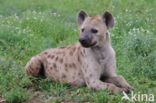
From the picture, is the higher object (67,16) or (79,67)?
(67,16)

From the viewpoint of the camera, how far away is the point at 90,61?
4598mm

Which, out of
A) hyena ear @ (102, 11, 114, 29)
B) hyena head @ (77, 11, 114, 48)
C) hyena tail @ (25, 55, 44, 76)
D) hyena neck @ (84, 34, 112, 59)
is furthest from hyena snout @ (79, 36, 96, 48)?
hyena tail @ (25, 55, 44, 76)

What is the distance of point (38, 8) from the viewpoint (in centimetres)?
957

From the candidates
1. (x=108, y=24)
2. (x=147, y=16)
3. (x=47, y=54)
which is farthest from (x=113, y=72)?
(x=147, y=16)

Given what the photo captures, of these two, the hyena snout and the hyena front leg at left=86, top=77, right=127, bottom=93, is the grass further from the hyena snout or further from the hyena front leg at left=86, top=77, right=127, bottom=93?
the hyena snout

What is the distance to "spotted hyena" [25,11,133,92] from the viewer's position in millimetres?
4477

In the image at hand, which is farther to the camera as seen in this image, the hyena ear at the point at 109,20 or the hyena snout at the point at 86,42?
the hyena ear at the point at 109,20

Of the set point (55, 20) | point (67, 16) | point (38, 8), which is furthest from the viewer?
point (38, 8)

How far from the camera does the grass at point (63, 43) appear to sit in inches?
171

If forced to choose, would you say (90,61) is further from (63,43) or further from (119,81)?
(63,43)

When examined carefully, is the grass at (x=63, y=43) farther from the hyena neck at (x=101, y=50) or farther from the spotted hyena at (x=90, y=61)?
the hyena neck at (x=101, y=50)

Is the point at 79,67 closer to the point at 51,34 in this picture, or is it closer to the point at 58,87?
the point at 58,87

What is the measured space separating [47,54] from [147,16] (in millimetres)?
3146

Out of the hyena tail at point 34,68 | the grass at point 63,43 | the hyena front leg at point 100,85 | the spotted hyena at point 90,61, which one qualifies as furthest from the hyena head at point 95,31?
the hyena tail at point 34,68
